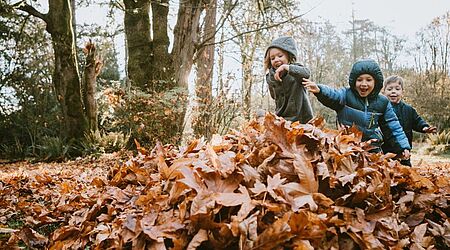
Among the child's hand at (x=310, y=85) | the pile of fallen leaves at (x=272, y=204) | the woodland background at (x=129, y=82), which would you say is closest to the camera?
the pile of fallen leaves at (x=272, y=204)

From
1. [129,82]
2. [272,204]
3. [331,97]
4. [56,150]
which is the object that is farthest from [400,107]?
[56,150]

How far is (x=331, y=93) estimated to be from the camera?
135 inches

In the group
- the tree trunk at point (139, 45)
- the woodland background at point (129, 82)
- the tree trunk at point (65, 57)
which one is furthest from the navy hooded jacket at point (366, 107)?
the tree trunk at point (65, 57)

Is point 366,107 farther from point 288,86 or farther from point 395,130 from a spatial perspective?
point 288,86

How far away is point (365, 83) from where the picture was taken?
3.39 metres

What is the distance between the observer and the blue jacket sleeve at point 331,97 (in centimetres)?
339

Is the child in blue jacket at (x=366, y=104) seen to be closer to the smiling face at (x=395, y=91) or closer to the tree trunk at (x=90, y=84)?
the smiling face at (x=395, y=91)

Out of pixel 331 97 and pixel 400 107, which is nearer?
pixel 331 97

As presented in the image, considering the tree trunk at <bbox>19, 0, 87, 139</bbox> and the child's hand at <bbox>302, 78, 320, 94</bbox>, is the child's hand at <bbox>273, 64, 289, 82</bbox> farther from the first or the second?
the tree trunk at <bbox>19, 0, 87, 139</bbox>

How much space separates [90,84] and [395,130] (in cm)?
730

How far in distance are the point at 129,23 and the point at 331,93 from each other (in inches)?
260

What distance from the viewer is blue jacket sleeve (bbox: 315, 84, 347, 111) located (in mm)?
3387

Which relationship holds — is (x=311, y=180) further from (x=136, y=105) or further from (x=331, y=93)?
(x=136, y=105)

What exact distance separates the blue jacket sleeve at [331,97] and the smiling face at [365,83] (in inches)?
6.7
